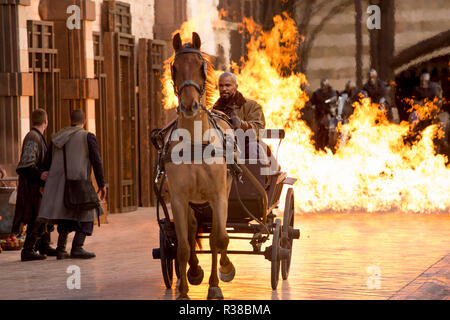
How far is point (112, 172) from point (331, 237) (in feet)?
19.1

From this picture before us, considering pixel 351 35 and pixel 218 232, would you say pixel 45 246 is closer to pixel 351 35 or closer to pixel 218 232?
pixel 218 232

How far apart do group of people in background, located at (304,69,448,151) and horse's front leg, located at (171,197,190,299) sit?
42.9ft

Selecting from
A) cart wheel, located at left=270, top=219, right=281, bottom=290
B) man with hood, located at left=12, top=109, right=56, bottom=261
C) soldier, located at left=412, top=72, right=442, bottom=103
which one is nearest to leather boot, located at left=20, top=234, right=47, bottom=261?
man with hood, located at left=12, top=109, right=56, bottom=261

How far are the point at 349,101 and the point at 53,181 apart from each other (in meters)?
11.8

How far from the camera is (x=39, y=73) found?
54.7 ft

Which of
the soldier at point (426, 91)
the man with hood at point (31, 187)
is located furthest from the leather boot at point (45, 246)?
the soldier at point (426, 91)

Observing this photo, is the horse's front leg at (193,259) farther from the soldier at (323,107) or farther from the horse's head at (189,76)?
the soldier at (323,107)

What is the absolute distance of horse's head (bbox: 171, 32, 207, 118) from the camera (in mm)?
8359

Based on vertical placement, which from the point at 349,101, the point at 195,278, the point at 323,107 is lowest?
the point at 195,278

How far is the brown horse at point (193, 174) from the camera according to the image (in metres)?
8.48

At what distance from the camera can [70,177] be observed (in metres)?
12.3

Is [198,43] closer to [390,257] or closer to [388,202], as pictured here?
[390,257]

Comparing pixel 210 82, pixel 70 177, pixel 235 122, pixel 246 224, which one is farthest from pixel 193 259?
pixel 70 177
